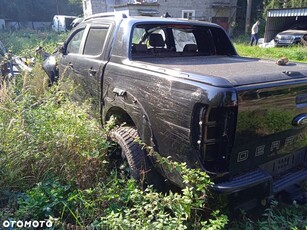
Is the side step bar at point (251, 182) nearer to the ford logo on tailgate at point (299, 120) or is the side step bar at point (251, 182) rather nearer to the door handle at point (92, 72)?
the ford logo on tailgate at point (299, 120)

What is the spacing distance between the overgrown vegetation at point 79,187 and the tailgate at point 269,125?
38cm

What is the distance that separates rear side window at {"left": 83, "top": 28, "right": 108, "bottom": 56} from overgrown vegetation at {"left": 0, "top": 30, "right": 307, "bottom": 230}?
0.92 m

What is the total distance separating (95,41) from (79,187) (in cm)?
209

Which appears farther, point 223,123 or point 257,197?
point 257,197

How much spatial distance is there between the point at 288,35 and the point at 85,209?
15.7m

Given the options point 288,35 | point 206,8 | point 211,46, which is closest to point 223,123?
point 211,46

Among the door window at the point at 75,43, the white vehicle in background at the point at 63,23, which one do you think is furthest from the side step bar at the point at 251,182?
the white vehicle in background at the point at 63,23

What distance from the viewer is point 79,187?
8.92 feet

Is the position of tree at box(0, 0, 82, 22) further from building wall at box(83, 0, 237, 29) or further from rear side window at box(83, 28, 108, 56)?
rear side window at box(83, 28, 108, 56)

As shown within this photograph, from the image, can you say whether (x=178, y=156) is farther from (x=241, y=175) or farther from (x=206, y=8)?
(x=206, y=8)

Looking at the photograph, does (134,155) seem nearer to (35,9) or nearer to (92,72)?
(92,72)

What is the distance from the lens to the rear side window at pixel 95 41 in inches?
143

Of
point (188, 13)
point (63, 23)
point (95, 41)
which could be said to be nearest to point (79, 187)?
point (95, 41)

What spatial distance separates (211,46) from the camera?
4312 mm
